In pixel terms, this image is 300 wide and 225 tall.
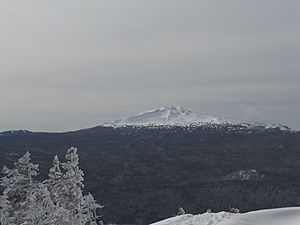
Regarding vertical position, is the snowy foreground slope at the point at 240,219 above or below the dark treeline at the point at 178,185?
above

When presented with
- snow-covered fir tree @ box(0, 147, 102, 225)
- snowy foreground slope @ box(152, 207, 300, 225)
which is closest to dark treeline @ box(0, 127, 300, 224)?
snow-covered fir tree @ box(0, 147, 102, 225)

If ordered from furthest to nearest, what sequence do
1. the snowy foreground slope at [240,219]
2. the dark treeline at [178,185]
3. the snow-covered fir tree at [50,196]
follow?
1. the dark treeline at [178,185]
2. the snow-covered fir tree at [50,196]
3. the snowy foreground slope at [240,219]

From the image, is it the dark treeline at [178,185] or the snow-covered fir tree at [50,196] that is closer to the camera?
the snow-covered fir tree at [50,196]

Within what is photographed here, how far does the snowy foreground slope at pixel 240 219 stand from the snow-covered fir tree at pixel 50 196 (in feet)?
17.7

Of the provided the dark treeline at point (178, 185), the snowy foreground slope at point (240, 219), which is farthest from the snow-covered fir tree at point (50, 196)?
the dark treeline at point (178, 185)

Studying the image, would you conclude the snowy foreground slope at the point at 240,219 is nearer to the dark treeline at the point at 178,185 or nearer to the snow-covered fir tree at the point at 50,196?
the snow-covered fir tree at the point at 50,196

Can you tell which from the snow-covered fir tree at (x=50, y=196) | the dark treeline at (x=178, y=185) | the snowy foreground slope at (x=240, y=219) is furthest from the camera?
the dark treeline at (x=178, y=185)

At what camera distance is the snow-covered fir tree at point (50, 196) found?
71.2 ft

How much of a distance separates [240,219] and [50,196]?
874 cm

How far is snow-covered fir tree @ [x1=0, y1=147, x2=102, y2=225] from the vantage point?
21.7 metres

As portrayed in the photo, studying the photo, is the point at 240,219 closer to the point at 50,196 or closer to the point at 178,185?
the point at 50,196

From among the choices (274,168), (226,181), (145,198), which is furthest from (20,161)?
(274,168)

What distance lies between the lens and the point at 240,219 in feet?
55.7

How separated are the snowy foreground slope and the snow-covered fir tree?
5.40 meters
